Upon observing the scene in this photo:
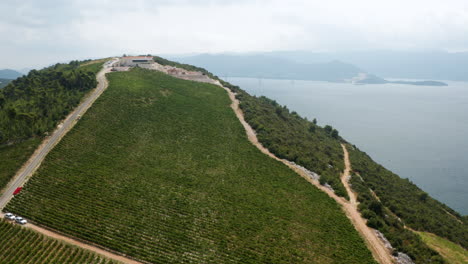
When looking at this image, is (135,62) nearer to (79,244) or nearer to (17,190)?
(17,190)

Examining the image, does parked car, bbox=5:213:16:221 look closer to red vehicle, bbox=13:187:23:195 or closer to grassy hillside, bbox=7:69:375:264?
grassy hillside, bbox=7:69:375:264

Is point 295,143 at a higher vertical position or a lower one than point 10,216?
higher

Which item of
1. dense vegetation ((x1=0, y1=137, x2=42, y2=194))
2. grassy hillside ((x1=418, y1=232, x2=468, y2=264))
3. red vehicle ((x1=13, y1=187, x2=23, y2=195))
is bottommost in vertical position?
grassy hillside ((x1=418, y1=232, x2=468, y2=264))

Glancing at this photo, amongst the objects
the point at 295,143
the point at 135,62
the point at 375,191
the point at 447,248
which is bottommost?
the point at 447,248

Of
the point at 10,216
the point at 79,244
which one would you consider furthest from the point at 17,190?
the point at 79,244

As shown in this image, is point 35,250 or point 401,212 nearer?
point 35,250

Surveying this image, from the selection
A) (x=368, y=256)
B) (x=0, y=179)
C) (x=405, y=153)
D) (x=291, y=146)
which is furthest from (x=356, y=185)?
(x=405, y=153)

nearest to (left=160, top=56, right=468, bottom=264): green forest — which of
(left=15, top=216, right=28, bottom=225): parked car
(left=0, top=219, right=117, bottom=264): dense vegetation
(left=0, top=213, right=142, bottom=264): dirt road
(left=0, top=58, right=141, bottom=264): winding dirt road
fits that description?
(left=0, top=213, right=142, bottom=264): dirt road
